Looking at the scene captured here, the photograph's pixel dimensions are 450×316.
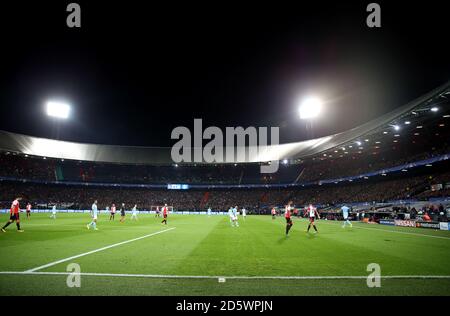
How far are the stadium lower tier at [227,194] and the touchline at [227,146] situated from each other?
9.91 m

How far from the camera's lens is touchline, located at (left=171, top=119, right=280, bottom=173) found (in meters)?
67.9

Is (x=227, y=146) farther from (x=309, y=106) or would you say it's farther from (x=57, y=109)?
(x=57, y=109)

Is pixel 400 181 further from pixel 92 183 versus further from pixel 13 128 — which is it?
pixel 13 128

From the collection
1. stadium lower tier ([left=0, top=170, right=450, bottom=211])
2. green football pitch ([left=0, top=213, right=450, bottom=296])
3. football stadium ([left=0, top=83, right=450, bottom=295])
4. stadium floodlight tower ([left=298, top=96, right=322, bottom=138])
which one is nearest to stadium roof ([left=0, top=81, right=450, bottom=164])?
football stadium ([left=0, top=83, right=450, bottom=295])

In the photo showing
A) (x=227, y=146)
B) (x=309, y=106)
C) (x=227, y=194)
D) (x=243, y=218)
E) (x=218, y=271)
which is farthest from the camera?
(x=227, y=194)

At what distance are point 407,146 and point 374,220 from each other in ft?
67.4

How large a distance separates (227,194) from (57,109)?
154 feet

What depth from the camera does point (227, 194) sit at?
77.1 m

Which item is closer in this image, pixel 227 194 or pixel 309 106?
pixel 309 106

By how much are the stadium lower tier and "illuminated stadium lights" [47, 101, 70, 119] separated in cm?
1961

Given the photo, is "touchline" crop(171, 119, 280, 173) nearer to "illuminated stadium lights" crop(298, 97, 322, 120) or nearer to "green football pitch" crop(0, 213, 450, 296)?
"illuminated stadium lights" crop(298, 97, 322, 120)

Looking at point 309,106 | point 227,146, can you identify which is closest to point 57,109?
point 227,146

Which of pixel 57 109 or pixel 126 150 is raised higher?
pixel 57 109

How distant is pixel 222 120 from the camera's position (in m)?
59.8
